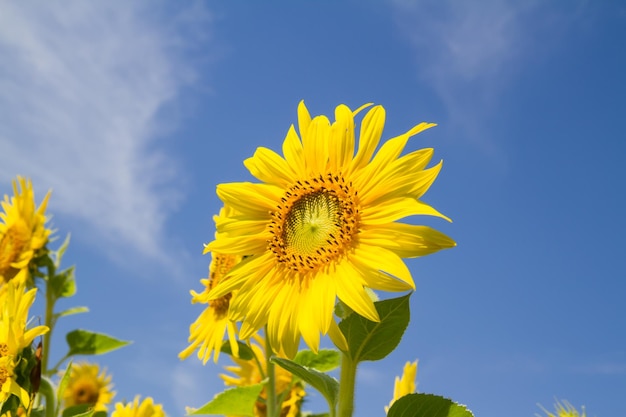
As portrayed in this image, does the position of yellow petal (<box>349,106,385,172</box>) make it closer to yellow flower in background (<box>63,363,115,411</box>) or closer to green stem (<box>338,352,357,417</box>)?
green stem (<box>338,352,357,417</box>)

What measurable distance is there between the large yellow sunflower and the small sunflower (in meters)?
0.93

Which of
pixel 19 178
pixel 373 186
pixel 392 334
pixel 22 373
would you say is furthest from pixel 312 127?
pixel 19 178

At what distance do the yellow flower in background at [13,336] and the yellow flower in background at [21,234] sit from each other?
1867 millimetres

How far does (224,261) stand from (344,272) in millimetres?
1459

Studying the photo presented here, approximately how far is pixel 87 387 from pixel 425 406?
6138 millimetres

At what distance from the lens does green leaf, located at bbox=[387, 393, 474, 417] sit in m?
2.38

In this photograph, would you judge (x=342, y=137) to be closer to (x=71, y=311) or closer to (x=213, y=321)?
(x=213, y=321)

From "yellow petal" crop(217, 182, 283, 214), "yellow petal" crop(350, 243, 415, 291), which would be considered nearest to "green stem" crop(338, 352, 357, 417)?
"yellow petal" crop(350, 243, 415, 291)

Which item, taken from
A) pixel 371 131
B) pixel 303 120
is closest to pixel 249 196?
pixel 303 120

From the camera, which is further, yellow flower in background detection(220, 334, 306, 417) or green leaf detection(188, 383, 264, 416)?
yellow flower in background detection(220, 334, 306, 417)

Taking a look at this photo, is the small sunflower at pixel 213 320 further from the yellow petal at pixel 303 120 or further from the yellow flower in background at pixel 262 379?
the yellow petal at pixel 303 120

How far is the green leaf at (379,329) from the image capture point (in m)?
2.44

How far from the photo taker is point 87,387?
7.72 m

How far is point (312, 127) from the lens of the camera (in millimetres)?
2668
